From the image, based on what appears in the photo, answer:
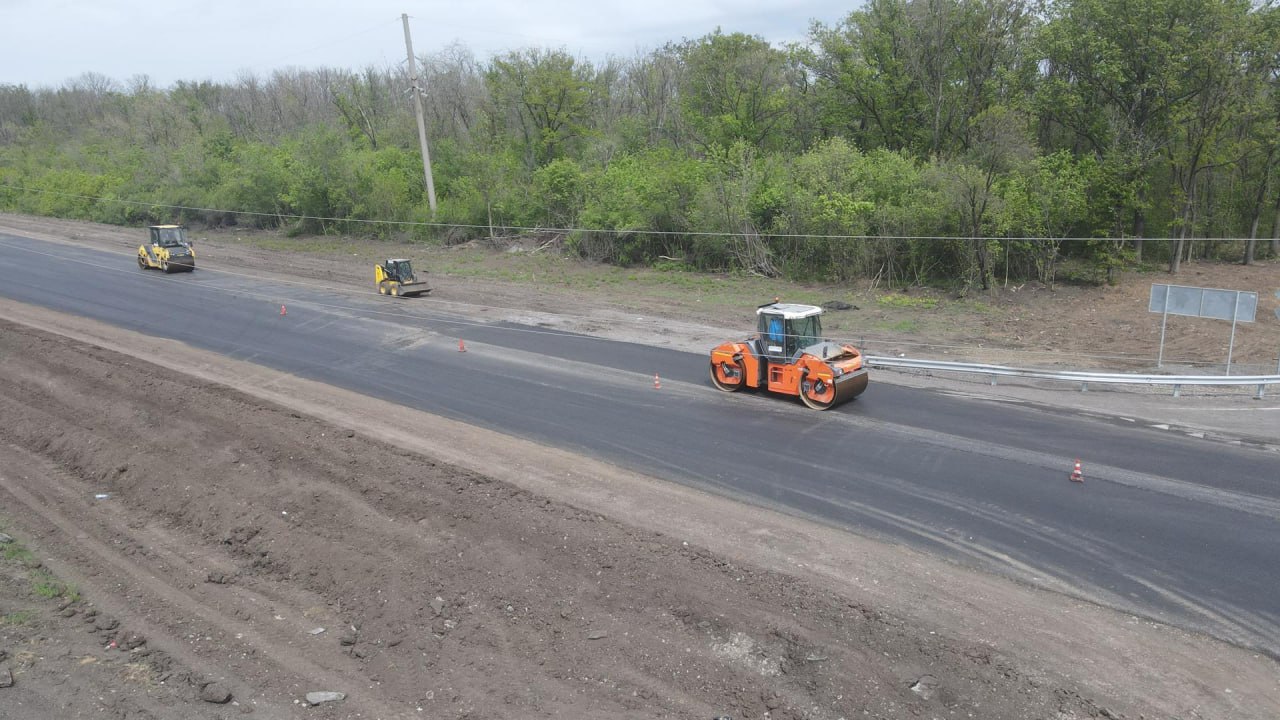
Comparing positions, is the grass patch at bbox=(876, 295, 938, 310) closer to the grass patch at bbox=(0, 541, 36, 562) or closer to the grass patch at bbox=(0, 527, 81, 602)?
the grass patch at bbox=(0, 527, 81, 602)

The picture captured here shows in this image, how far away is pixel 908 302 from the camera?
1150 inches

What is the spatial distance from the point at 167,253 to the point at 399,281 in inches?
548

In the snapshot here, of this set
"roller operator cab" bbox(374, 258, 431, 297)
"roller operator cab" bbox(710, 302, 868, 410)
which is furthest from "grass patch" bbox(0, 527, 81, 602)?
"roller operator cab" bbox(374, 258, 431, 297)

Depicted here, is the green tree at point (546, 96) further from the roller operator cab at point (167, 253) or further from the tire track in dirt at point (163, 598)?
the tire track in dirt at point (163, 598)

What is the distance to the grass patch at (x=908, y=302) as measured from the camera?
2873cm

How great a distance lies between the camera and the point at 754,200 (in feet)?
115

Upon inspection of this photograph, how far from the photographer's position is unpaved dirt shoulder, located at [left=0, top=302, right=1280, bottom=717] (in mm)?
8242

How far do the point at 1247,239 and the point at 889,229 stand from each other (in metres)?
17.1

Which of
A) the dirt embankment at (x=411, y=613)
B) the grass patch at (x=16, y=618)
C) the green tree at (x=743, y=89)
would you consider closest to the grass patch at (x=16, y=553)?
the dirt embankment at (x=411, y=613)

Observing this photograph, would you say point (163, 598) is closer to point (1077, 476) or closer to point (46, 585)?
point (46, 585)

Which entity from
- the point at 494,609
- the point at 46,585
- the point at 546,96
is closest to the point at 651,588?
the point at 494,609

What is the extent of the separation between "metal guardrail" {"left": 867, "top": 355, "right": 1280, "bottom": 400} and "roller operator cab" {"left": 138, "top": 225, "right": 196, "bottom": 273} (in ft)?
108

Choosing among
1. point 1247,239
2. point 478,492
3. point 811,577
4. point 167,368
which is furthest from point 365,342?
point 1247,239

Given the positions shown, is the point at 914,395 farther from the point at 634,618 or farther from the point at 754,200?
the point at 754,200
